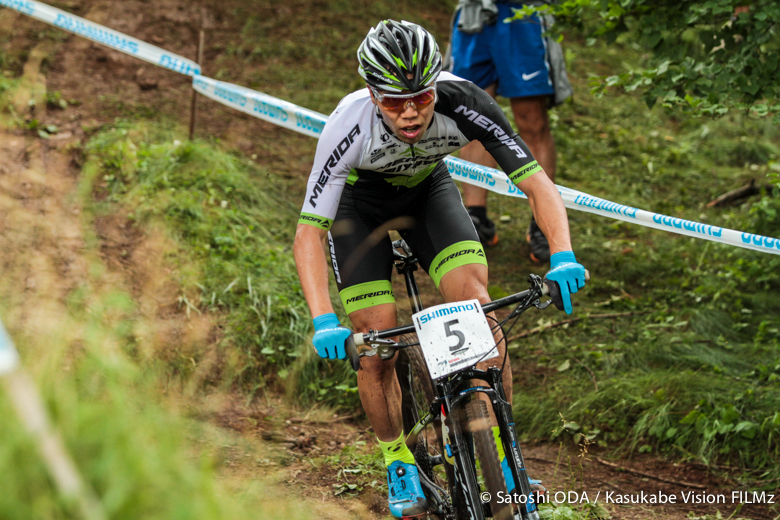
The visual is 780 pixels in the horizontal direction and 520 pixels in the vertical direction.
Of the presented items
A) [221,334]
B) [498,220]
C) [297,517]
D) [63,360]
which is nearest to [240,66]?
[498,220]

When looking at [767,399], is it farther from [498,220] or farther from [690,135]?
[690,135]

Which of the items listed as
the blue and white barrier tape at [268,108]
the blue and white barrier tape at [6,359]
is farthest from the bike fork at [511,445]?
the blue and white barrier tape at [268,108]

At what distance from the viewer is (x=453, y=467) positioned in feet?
8.78

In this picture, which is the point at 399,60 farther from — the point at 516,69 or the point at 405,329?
the point at 516,69

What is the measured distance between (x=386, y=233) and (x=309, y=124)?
2.32 meters

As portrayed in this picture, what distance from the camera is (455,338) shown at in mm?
2479

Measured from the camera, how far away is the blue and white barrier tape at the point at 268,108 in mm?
5232

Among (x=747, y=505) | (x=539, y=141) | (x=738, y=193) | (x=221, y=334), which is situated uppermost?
(x=539, y=141)

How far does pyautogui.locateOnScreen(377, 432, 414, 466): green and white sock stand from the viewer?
309cm

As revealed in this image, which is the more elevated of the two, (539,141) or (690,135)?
(690,135)

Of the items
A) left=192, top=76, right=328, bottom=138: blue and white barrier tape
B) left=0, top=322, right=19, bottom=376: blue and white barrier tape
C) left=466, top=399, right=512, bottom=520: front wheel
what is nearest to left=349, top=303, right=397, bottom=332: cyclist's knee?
left=466, top=399, right=512, bottom=520: front wheel

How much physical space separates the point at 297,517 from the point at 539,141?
4.37 metres

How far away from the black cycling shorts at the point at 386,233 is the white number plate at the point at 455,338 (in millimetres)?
504

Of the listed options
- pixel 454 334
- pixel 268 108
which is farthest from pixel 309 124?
pixel 454 334
